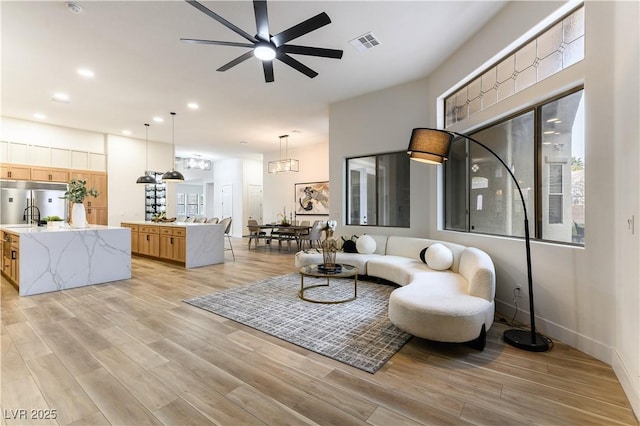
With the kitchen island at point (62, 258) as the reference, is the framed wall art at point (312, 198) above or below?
above

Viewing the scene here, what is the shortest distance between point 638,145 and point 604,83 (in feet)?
2.63

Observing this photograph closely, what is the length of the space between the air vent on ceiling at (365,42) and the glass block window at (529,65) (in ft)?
5.06

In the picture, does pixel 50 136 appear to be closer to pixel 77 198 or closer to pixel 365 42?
pixel 77 198

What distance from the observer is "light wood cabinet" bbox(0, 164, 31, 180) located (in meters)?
6.73

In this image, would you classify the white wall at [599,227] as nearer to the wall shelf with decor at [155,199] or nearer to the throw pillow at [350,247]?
the throw pillow at [350,247]

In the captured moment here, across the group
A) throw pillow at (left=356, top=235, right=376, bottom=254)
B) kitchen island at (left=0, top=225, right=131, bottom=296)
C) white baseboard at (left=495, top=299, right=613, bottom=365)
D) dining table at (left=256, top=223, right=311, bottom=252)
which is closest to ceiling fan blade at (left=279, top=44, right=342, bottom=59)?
throw pillow at (left=356, top=235, right=376, bottom=254)

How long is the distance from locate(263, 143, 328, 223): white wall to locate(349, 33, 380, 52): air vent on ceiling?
5.60 meters

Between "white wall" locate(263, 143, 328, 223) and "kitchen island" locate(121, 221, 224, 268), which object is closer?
"kitchen island" locate(121, 221, 224, 268)

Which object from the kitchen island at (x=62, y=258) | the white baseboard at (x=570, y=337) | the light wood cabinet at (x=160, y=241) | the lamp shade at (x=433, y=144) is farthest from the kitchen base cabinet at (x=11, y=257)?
the white baseboard at (x=570, y=337)

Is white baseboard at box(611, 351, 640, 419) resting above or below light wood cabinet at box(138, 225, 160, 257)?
below

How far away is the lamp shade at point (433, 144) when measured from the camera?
302cm

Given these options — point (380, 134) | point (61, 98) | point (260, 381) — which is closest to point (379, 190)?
point (380, 134)

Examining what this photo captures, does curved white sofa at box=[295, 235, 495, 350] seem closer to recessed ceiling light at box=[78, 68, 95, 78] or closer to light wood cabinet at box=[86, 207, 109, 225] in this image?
recessed ceiling light at box=[78, 68, 95, 78]

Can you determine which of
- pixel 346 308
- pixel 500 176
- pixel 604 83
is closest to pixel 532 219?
pixel 500 176
